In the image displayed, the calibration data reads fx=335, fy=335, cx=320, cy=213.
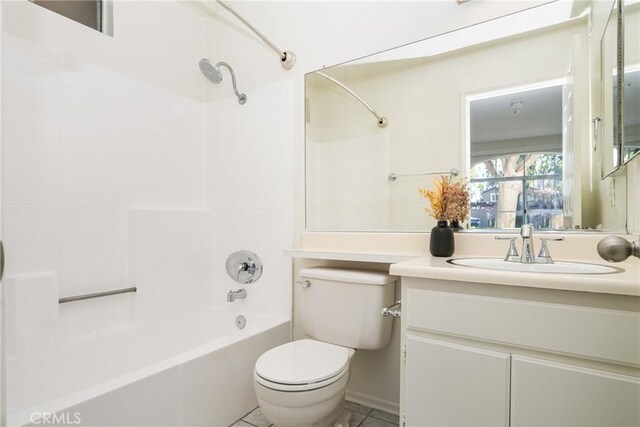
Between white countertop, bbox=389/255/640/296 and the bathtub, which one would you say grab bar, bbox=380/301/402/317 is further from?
the bathtub

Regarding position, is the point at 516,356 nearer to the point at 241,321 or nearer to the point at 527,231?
the point at 527,231

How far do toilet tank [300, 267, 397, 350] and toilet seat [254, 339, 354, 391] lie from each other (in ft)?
0.28

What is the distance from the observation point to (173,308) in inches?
79.6

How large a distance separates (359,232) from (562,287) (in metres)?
1.05

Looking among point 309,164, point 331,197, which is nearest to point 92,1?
point 309,164

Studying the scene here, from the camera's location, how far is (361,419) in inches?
65.3

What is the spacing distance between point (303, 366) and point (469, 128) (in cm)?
128

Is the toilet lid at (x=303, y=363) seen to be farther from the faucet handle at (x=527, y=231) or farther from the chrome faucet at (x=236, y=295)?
the faucet handle at (x=527, y=231)

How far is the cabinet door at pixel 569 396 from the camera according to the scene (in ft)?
2.56

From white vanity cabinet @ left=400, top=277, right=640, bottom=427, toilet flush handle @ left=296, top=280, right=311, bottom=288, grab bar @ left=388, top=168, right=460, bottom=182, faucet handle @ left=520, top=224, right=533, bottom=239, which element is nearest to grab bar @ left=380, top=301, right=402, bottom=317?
white vanity cabinet @ left=400, top=277, right=640, bottom=427

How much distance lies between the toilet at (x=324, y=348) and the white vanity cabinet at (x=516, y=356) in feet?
1.07

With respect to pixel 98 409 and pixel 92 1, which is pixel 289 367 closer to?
pixel 98 409

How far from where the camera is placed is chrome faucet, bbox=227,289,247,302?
205 centimetres

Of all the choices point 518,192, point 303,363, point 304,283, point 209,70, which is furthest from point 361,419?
point 209,70
